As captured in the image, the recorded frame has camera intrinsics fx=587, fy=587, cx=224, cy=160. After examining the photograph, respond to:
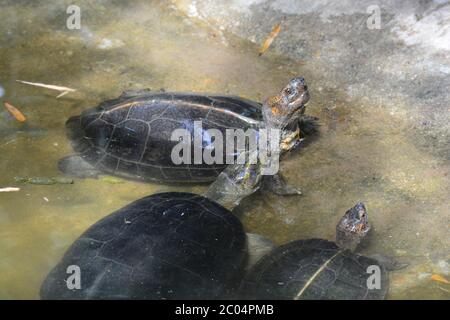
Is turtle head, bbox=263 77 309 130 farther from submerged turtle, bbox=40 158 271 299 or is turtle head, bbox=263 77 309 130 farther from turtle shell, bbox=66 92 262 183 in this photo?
submerged turtle, bbox=40 158 271 299

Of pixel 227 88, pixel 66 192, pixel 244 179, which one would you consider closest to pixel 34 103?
pixel 66 192

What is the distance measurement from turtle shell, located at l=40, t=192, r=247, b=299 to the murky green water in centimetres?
43

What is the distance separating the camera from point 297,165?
19.1ft

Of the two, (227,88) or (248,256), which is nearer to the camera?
(248,256)

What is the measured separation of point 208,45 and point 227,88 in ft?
3.40

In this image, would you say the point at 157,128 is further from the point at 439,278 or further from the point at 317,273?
the point at 439,278

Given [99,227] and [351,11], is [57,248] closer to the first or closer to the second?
[99,227]

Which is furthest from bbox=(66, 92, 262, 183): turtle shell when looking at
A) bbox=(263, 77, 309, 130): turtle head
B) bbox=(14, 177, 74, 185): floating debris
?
bbox=(14, 177, 74, 185): floating debris

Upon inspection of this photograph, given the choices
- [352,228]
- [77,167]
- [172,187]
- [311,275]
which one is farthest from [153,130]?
[311,275]

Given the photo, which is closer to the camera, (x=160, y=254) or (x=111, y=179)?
(x=160, y=254)

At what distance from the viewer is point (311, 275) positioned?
422 cm

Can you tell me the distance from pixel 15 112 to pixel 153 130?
1.71m

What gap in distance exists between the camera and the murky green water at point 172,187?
15.9 feet

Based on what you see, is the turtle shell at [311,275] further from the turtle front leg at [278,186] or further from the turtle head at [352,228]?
the turtle front leg at [278,186]
